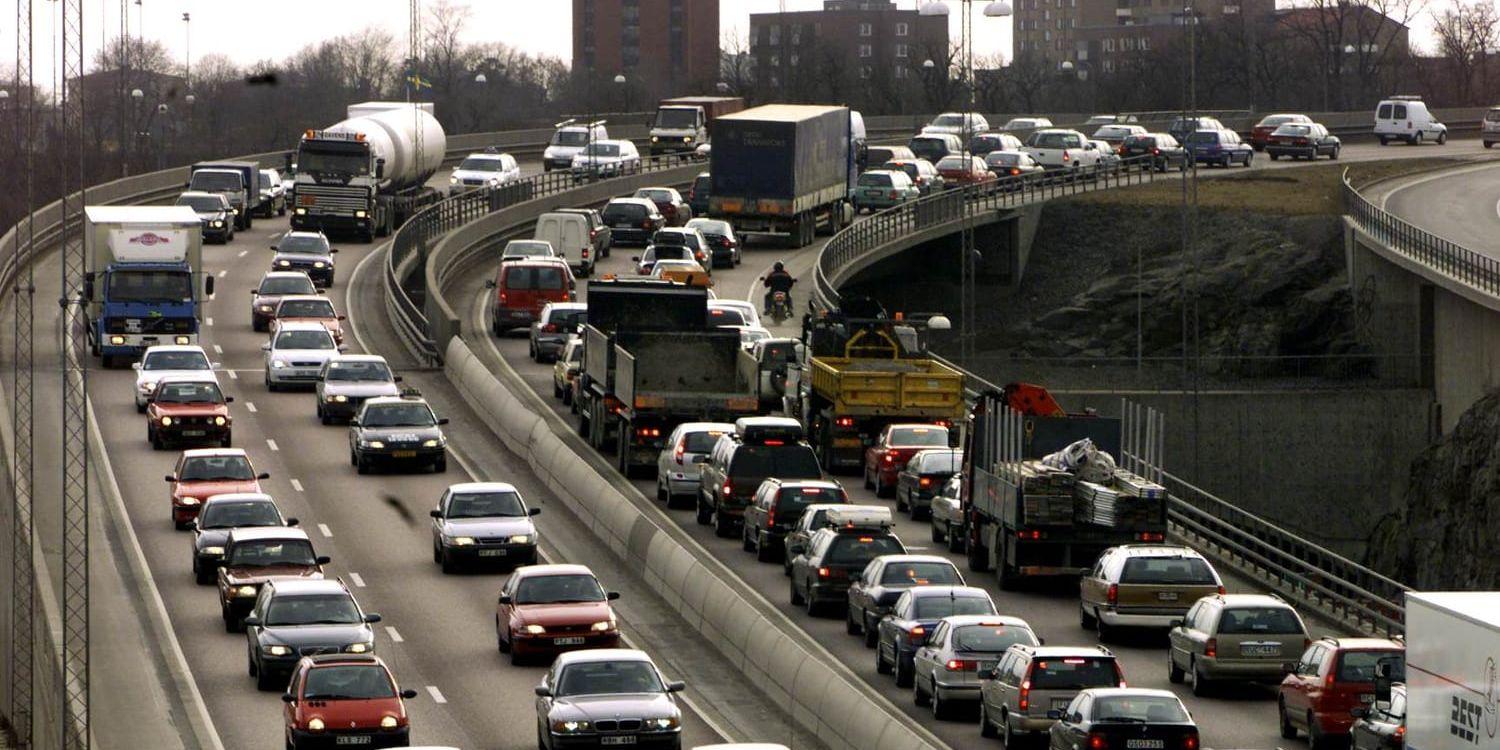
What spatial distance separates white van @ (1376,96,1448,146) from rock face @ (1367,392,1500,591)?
5093 cm

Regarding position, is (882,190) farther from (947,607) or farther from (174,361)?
(947,607)

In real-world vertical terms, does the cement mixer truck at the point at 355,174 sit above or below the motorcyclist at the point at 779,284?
above

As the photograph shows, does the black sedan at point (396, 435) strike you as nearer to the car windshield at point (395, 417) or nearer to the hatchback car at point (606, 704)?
the car windshield at point (395, 417)

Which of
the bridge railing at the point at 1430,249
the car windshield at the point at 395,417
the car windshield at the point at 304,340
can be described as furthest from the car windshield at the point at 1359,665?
the bridge railing at the point at 1430,249

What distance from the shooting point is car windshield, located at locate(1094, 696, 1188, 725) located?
2561cm

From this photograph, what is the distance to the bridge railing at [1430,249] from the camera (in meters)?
63.8

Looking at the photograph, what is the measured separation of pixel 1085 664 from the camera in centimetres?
2786

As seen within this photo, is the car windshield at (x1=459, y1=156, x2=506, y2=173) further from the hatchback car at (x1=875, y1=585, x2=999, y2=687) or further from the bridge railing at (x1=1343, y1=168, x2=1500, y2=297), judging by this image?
the hatchback car at (x1=875, y1=585, x2=999, y2=687)

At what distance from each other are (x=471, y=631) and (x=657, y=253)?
119 ft

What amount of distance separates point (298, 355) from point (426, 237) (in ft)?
68.8

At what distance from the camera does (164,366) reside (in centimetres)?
5294

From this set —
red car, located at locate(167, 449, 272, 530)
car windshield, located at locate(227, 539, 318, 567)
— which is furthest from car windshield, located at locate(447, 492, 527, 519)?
car windshield, located at locate(227, 539, 318, 567)

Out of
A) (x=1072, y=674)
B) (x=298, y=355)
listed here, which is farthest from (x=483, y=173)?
(x=1072, y=674)

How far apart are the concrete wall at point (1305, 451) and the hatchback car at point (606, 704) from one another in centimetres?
4101
